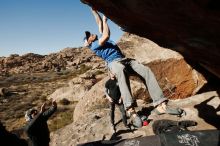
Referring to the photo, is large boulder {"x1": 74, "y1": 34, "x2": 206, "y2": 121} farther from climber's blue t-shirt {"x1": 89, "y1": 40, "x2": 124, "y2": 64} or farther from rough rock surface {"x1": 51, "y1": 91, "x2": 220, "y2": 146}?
climber's blue t-shirt {"x1": 89, "y1": 40, "x2": 124, "y2": 64}

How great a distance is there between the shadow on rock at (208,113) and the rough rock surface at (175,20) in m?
1.45

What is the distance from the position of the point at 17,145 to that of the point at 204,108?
5.64 meters

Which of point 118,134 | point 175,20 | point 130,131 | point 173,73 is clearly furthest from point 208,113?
point 175,20

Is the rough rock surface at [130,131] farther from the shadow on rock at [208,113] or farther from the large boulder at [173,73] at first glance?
the large boulder at [173,73]

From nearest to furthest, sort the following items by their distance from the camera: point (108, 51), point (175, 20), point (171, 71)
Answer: point (175, 20) → point (108, 51) → point (171, 71)

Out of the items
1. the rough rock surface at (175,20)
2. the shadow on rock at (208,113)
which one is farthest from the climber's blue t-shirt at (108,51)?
the shadow on rock at (208,113)

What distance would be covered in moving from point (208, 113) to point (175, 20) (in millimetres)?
3885

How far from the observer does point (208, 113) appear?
7688 millimetres

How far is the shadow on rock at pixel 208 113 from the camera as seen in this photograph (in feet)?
23.6

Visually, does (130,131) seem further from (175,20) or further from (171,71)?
(175,20)

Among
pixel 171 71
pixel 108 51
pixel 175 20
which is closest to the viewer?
pixel 175 20

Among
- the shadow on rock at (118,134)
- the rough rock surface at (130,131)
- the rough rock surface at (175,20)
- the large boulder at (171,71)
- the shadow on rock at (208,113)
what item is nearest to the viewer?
the rough rock surface at (175,20)

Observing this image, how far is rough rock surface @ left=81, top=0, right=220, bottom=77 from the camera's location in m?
3.88

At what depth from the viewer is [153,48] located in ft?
34.8
